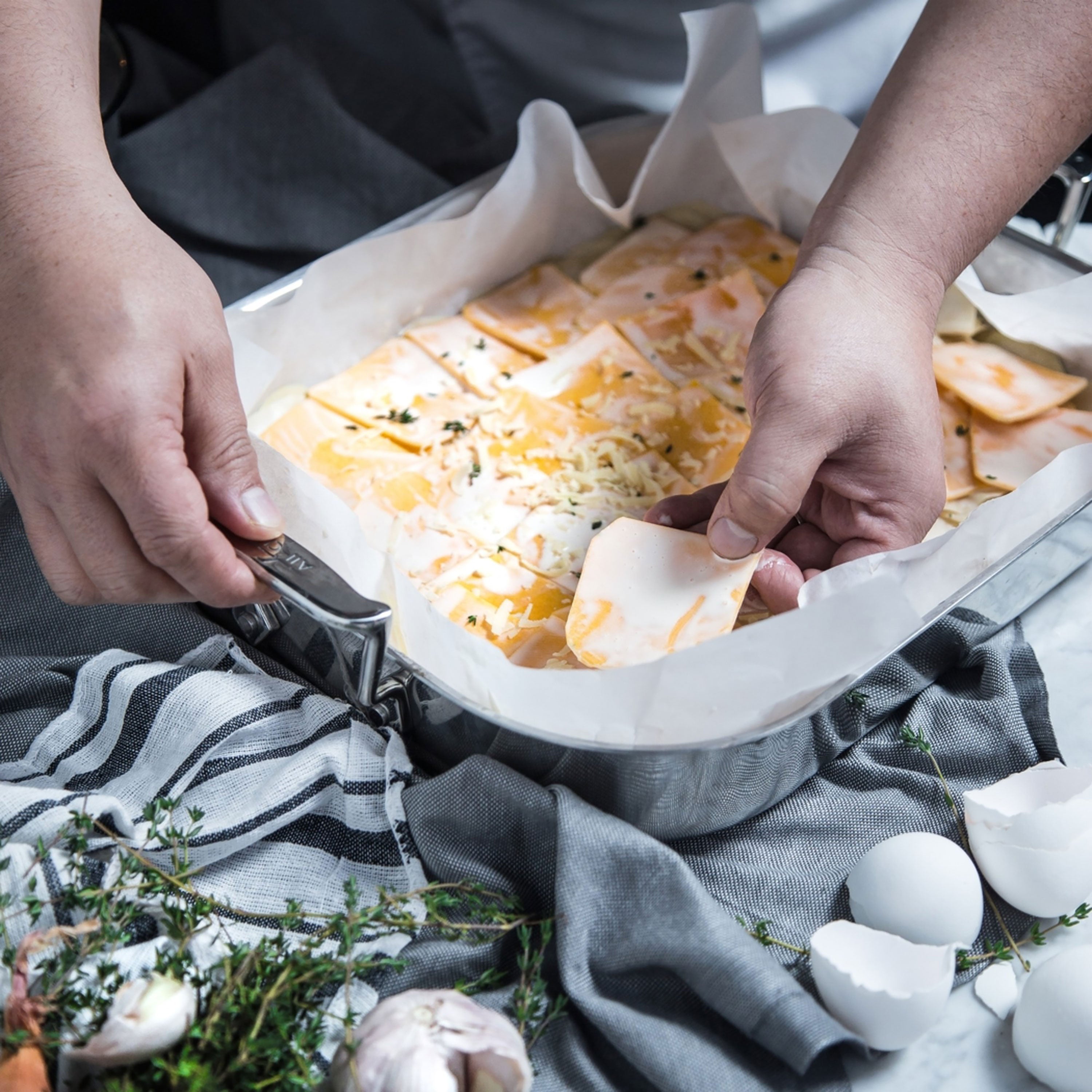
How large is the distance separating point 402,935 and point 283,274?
90 centimetres

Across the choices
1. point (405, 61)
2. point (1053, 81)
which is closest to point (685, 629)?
point (1053, 81)

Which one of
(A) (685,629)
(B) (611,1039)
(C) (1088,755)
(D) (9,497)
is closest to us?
(B) (611,1039)

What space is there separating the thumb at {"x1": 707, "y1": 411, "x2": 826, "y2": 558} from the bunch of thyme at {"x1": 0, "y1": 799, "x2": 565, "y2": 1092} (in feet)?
1.17

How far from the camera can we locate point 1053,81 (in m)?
1.07

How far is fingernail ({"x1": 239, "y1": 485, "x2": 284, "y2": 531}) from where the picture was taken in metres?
0.91

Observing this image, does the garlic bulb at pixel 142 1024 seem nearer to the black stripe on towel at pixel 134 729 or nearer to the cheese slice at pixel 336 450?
the black stripe on towel at pixel 134 729

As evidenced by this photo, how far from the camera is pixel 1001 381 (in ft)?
4.22

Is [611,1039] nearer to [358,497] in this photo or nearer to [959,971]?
[959,971]

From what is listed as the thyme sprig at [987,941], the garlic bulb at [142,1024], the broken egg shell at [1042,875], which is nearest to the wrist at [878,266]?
the thyme sprig at [987,941]

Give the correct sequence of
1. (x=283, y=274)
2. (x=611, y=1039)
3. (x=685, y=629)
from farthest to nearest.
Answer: (x=283, y=274), (x=685, y=629), (x=611, y=1039)

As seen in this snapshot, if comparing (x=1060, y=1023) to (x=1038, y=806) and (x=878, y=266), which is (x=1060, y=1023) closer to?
(x=1038, y=806)

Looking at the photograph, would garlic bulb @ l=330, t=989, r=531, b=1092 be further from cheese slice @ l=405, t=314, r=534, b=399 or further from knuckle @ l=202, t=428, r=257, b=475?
cheese slice @ l=405, t=314, r=534, b=399

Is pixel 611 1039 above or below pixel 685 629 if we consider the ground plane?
below

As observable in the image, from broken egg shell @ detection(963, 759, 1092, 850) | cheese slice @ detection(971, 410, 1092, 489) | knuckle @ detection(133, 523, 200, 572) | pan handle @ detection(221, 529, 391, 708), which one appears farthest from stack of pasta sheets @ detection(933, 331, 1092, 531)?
knuckle @ detection(133, 523, 200, 572)
